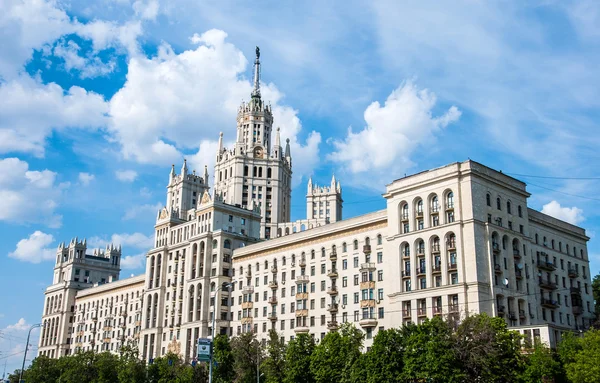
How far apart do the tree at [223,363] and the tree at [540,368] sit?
40.6 meters

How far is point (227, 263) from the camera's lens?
112312mm

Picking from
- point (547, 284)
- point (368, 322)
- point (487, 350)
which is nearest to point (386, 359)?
point (487, 350)

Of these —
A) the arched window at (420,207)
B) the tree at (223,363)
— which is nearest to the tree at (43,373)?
the tree at (223,363)

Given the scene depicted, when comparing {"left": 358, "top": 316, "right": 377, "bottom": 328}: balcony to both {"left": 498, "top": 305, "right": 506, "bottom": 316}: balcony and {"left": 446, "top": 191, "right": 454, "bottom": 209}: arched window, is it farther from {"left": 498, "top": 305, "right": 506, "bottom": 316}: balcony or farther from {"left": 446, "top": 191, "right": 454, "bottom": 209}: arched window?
{"left": 446, "top": 191, "right": 454, "bottom": 209}: arched window

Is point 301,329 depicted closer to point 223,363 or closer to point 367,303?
point 223,363

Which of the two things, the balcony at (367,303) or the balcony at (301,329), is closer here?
the balcony at (367,303)

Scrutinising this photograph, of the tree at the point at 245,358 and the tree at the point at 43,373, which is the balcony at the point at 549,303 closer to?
the tree at the point at 245,358

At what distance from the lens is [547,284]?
3423 inches

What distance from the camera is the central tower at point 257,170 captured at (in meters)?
176

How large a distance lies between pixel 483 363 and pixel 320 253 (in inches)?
1493

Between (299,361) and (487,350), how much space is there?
25140mm

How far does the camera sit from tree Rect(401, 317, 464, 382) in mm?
63625

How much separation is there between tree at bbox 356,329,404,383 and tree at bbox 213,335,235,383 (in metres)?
26.2

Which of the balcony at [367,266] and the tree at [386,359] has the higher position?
the balcony at [367,266]
